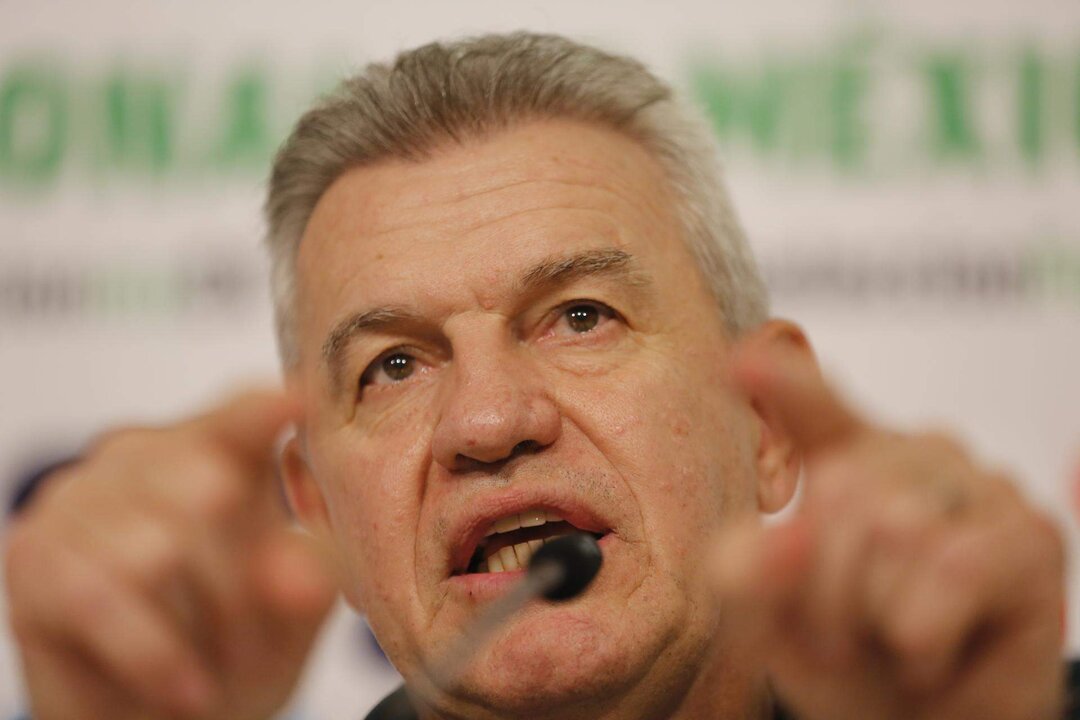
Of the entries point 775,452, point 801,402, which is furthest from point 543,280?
point 801,402

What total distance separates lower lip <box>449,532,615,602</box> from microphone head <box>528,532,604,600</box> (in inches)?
7.9

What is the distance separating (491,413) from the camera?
53.6 inches

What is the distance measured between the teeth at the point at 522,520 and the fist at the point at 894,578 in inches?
17.2

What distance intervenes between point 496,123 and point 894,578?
1.07m

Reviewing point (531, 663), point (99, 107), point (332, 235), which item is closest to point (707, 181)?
point (332, 235)

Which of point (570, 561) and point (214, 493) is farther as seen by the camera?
point (570, 561)

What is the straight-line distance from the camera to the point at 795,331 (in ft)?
5.61

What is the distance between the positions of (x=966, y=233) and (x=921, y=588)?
1926 mm

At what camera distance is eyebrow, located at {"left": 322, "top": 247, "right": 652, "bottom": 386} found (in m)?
1.54

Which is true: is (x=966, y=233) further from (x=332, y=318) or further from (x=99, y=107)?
(x=99, y=107)

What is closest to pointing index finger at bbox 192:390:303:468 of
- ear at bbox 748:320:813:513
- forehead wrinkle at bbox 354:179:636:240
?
forehead wrinkle at bbox 354:179:636:240

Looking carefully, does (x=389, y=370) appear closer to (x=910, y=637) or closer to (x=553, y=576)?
(x=553, y=576)

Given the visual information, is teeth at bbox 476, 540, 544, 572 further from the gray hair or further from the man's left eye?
the gray hair

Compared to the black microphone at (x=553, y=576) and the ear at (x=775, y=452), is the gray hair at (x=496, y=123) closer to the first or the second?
the ear at (x=775, y=452)
